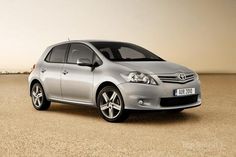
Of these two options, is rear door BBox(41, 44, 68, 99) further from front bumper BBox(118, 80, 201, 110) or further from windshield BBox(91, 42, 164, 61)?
front bumper BBox(118, 80, 201, 110)

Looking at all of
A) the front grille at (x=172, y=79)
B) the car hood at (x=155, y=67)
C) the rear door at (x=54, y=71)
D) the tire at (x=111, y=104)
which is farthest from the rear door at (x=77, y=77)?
the front grille at (x=172, y=79)

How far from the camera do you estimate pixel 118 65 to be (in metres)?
9.69

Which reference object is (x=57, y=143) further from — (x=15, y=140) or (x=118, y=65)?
(x=118, y=65)

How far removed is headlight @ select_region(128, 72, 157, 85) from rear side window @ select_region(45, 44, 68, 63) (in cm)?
234

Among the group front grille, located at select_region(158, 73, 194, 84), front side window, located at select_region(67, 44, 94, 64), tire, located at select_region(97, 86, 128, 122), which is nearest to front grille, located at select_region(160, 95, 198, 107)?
front grille, located at select_region(158, 73, 194, 84)

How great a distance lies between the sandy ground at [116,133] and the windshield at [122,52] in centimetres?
129

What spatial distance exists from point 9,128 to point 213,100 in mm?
6920

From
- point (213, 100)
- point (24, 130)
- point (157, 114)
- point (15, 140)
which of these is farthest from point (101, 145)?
point (213, 100)

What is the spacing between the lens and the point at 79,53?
10.9 meters

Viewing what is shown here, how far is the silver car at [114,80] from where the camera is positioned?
364 inches

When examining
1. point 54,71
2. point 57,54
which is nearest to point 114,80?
point 54,71

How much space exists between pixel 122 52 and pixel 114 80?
1401 millimetres

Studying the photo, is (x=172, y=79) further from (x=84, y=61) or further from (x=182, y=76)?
(x=84, y=61)

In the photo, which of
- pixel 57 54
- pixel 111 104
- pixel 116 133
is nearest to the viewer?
pixel 116 133
